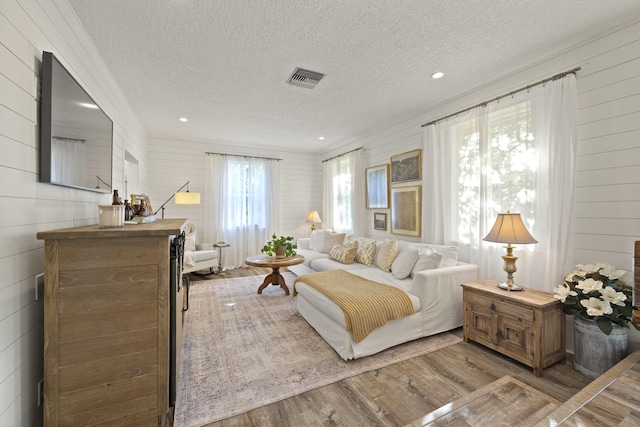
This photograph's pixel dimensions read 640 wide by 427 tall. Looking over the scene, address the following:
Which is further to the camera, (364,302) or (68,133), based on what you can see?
(364,302)

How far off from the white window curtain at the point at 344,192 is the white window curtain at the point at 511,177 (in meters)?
1.60

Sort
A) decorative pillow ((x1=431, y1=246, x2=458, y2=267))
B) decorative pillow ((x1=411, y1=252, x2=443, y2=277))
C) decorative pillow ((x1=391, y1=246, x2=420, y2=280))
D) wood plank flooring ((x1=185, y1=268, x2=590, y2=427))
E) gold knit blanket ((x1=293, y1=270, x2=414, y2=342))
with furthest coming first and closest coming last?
decorative pillow ((x1=391, y1=246, x2=420, y2=280)) < decorative pillow ((x1=431, y1=246, x2=458, y2=267)) < decorative pillow ((x1=411, y1=252, x2=443, y2=277)) < gold knit blanket ((x1=293, y1=270, x2=414, y2=342)) < wood plank flooring ((x1=185, y1=268, x2=590, y2=427))

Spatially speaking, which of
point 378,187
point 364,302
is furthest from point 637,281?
point 378,187

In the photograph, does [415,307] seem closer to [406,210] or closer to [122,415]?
[406,210]

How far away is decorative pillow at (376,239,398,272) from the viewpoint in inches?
136

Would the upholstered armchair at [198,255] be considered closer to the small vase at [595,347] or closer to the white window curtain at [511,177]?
the white window curtain at [511,177]

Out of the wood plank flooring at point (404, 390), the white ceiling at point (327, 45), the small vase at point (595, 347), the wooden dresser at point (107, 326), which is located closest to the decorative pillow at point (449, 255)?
the wood plank flooring at point (404, 390)

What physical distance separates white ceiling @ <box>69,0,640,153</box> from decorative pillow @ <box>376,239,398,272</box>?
1907 mm

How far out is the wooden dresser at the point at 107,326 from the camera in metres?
1.30

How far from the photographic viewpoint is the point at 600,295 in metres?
1.92

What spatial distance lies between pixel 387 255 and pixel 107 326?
2.93 m

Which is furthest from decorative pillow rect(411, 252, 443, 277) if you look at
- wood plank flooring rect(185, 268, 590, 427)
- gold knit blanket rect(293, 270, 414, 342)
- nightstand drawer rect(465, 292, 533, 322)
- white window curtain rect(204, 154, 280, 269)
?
white window curtain rect(204, 154, 280, 269)

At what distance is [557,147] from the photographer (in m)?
2.33

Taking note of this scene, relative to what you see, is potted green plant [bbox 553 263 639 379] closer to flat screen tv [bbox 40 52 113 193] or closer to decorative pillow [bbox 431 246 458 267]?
decorative pillow [bbox 431 246 458 267]
